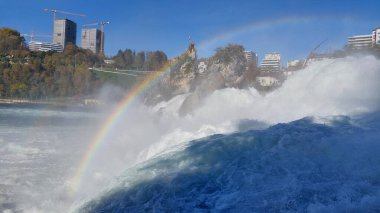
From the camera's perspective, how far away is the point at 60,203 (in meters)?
9.37

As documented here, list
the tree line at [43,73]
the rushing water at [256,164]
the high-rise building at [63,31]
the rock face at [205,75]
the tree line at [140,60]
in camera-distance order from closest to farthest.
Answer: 1. the rushing water at [256,164]
2. the rock face at [205,75]
3. the tree line at [43,73]
4. the tree line at [140,60]
5. the high-rise building at [63,31]

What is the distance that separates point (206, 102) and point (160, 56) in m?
72.8

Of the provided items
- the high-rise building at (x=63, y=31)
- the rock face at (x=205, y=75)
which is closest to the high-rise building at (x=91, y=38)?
the high-rise building at (x=63, y=31)

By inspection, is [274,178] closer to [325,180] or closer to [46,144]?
[325,180]

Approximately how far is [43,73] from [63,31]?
56862 millimetres

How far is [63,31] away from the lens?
125938 mm

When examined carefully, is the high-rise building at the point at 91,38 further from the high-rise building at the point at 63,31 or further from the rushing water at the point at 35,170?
the rushing water at the point at 35,170

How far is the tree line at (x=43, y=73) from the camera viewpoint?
68938mm

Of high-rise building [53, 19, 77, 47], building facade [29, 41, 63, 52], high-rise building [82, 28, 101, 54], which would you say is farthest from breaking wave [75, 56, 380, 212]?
high-rise building [82, 28, 101, 54]

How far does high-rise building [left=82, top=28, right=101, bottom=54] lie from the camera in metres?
134

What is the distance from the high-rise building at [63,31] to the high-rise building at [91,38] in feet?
14.5

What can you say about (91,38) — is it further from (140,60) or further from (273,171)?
(273,171)

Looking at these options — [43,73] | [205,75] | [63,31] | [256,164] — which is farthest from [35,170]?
[63,31]

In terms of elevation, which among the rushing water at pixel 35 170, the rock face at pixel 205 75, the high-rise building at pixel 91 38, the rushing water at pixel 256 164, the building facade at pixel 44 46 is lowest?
the rushing water at pixel 35 170
